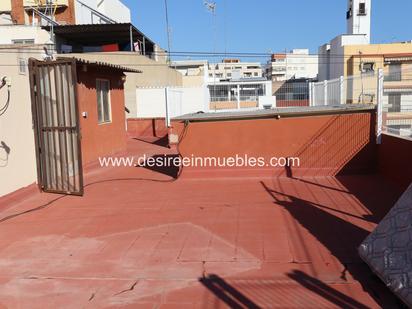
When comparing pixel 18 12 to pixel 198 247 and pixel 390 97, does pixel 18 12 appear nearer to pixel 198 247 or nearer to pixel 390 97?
pixel 390 97

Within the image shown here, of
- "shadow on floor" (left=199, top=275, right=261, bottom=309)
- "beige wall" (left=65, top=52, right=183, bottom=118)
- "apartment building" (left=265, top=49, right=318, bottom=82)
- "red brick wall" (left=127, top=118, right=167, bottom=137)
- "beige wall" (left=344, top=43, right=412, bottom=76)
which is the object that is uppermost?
"apartment building" (left=265, top=49, right=318, bottom=82)

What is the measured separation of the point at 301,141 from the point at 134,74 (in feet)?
51.3

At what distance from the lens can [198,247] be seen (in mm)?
5578

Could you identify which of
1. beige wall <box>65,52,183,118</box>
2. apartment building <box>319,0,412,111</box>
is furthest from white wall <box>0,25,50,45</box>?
apartment building <box>319,0,412,111</box>

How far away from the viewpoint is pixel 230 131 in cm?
996

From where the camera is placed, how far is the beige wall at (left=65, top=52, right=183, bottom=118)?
2308 centimetres

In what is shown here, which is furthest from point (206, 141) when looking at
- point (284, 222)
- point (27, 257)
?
point (27, 257)

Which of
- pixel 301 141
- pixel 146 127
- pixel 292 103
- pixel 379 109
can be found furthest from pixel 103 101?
pixel 292 103

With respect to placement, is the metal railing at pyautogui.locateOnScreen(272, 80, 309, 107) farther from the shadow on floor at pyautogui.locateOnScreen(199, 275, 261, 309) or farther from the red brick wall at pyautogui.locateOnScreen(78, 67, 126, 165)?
the shadow on floor at pyautogui.locateOnScreen(199, 275, 261, 309)

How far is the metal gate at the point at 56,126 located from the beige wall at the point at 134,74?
1409 cm

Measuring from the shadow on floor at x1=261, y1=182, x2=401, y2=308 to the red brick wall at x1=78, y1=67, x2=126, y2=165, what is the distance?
6.25 meters

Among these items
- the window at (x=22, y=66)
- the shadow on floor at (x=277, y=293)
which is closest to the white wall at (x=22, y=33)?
the window at (x=22, y=66)

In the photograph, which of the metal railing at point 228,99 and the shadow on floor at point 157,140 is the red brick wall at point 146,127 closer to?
the shadow on floor at point 157,140

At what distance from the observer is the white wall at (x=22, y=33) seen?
30484 mm
